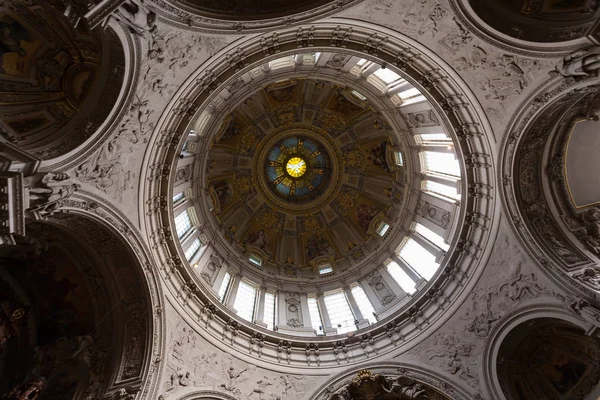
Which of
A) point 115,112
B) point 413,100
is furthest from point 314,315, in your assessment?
point 115,112

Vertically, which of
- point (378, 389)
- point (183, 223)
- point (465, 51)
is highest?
point (183, 223)

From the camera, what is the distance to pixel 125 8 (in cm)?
861

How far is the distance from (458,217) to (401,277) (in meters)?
5.90

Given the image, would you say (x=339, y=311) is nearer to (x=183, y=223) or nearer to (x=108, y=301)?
(x=183, y=223)

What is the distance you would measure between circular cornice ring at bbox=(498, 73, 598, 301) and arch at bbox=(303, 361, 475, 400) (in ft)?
19.5

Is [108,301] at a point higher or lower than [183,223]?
lower

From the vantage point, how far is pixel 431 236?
64.4 feet

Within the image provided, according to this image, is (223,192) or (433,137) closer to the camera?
(433,137)

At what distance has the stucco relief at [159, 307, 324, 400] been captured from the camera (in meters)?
13.1

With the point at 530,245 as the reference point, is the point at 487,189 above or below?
above

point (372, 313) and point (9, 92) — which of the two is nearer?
point (9, 92)

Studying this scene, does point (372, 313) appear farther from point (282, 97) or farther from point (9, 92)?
point (9, 92)

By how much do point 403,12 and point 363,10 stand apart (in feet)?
4.52

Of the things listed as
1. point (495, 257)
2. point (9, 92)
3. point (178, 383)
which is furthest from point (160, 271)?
point (495, 257)
